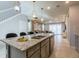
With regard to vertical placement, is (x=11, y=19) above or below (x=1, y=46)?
above

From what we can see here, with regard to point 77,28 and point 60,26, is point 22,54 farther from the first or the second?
point 60,26

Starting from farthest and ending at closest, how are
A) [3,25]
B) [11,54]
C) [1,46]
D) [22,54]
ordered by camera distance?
1. [3,25]
2. [1,46]
3. [11,54]
4. [22,54]

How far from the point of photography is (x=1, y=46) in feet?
19.1

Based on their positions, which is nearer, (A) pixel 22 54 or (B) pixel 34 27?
(A) pixel 22 54

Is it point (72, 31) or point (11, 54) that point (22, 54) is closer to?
point (11, 54)

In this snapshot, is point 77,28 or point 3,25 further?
point 3,25

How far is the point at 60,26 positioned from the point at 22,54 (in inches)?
688

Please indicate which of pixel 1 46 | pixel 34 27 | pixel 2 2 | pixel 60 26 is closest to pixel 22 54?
pixel 2 2

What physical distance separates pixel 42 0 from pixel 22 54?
10.7 ft

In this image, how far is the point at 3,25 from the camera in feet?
21.1

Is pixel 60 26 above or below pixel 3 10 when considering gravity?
below

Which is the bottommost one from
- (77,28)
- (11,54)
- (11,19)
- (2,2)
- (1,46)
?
(1,46)

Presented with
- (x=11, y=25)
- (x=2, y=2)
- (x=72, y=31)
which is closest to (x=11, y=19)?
(x=11, y=25)

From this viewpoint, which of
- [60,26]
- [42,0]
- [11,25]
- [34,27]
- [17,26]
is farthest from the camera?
[60,26]
